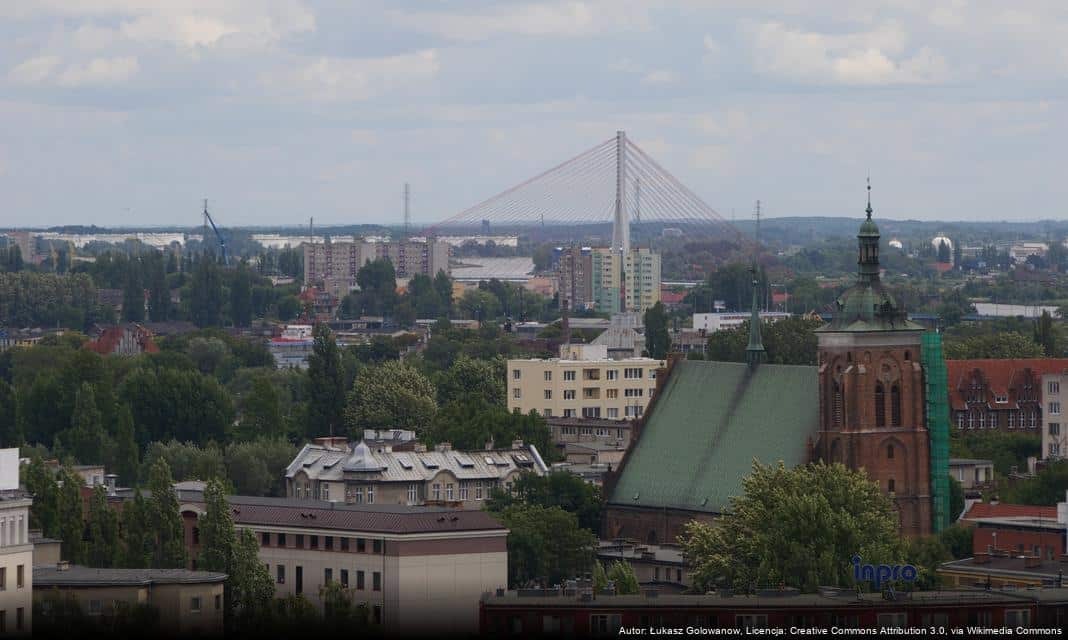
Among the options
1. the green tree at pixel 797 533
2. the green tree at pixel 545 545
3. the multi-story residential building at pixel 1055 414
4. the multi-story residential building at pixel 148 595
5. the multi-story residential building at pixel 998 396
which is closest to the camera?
the multi-story residential building at pixel 148 595

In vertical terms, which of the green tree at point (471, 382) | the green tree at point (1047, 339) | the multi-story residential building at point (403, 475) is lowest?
the multi-story residential building at point (403, 475)

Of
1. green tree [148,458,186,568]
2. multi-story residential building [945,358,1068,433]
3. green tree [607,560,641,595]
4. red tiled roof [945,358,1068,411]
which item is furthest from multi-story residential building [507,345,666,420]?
green tree [607,560,641,595]

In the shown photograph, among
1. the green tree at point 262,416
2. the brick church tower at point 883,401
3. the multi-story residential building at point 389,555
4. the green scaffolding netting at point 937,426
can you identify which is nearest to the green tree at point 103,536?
the multi-story residential building at point 389,555

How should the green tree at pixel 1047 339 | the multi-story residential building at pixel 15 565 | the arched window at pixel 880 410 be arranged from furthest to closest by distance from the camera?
the green tree at pixel 1047 339, the arched window at pixel 880 410, the multi-story residential building at pixel 15 565

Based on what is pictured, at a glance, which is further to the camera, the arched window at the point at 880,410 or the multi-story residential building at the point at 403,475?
the multi-story residential building at the point at 403,475

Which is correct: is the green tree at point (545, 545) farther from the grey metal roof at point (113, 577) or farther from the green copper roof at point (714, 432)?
the grey metal roof at point (113, 577)

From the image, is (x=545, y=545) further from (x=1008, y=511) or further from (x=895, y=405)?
(x=1008, y=511)

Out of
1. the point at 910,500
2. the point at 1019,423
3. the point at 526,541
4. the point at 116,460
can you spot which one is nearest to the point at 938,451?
the point at 910,500
